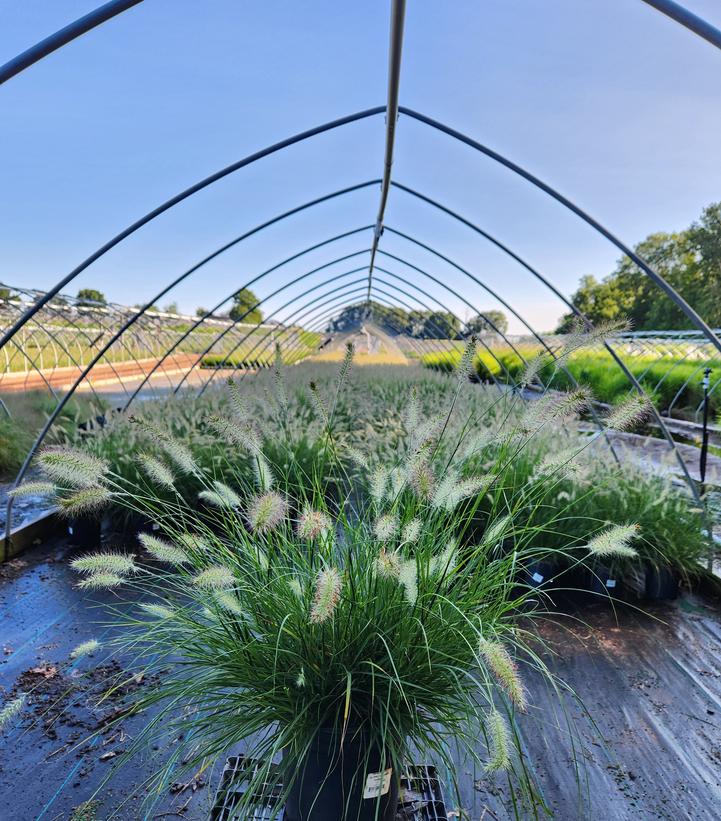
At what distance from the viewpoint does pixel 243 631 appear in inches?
60.1

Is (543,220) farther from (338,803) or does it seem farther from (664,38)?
(338,803)

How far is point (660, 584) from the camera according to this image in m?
3.77

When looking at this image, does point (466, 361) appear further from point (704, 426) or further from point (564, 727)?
point (704, 426)

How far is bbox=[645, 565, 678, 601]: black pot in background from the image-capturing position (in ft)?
12.3

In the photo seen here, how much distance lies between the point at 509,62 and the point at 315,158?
280 centimetres

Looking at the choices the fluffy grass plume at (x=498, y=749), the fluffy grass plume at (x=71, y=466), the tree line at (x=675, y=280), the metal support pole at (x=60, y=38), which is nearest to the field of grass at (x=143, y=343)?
the metal support pole at (x=60, y=38)

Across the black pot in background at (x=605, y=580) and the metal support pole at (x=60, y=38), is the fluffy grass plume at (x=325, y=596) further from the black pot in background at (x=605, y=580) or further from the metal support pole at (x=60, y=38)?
the black pot in background at (x=605, y=580)

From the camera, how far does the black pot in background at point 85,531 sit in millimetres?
4555

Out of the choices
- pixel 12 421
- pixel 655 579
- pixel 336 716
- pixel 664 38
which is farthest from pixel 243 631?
pixel 12 421

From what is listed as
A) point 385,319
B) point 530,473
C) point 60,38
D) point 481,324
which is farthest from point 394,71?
point 385,319

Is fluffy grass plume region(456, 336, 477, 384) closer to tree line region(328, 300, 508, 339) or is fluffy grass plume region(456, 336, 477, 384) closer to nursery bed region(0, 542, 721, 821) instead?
nursery bed region(0, 542, 721, 821)

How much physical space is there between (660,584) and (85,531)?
458cm

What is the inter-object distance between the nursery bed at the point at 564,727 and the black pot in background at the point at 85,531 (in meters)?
0.91

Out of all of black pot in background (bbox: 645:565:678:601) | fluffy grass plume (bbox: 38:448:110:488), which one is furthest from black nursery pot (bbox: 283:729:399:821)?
black pot in background (bbox: 645:565:678:601)
